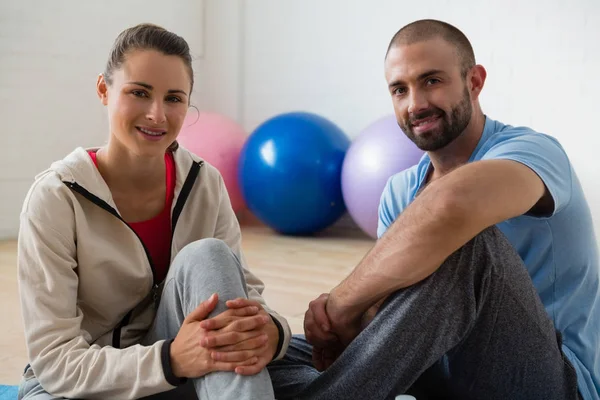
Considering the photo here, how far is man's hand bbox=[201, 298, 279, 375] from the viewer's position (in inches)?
45.7

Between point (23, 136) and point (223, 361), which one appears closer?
point (223, 361)

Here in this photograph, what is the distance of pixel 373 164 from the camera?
3.53 metres

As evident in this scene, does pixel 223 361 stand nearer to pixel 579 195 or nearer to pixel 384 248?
pixel 384 248

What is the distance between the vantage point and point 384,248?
46.4 inches

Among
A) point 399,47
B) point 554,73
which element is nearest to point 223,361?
point 399,47

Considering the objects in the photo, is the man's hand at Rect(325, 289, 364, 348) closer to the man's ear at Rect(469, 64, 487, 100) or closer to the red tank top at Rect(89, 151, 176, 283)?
the red tank top at Rect(89, 151, 176, 283)

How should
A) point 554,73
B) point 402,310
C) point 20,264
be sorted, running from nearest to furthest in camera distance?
point 402,310
point 20,264
point 554,73

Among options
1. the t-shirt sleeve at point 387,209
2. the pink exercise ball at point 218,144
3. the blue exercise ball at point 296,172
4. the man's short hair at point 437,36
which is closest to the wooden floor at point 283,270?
the blue exercise ball at point 296,172

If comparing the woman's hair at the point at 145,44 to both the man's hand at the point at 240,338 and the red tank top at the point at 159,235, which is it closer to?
the red tank top at the point at 159,235

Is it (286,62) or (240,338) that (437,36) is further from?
(286,62)

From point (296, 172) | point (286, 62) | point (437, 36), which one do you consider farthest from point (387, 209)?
point (286, 62)

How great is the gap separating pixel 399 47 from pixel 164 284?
2.24 ft

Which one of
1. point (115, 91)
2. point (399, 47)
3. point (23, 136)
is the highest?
point (399, 47)

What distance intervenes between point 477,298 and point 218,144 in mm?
3110
